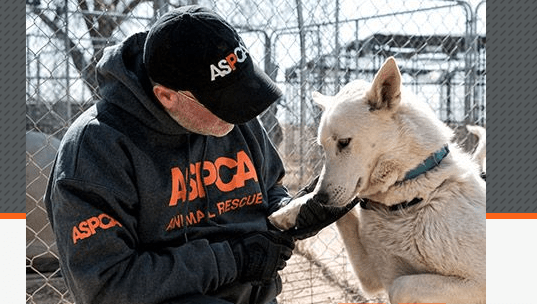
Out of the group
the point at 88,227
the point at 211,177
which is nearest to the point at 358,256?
the point at 211,177

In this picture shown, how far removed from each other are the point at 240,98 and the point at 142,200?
0.43 meters

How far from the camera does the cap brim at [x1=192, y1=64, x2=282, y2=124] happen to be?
4.87ft

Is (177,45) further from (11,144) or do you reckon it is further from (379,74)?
(379,74)

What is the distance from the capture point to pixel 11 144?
1.68m

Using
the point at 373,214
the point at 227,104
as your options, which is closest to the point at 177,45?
the point at 227,104

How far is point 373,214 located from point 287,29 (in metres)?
1.60

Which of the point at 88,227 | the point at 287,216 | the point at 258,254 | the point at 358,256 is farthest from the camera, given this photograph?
the point at 358,256

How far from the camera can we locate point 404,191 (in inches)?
79.2

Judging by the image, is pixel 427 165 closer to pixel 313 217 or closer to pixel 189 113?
pixel 313 217

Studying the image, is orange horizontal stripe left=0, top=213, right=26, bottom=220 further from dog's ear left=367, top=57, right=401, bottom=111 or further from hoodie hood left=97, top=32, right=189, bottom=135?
dog's ear left=367, top=57, right=401, bottom=111

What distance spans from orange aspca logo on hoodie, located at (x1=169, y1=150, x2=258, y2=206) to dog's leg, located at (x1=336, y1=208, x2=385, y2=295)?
0.60 m

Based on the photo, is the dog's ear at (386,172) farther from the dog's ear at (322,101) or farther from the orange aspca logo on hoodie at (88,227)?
the orange aspca logo on hoodie at (88,227)

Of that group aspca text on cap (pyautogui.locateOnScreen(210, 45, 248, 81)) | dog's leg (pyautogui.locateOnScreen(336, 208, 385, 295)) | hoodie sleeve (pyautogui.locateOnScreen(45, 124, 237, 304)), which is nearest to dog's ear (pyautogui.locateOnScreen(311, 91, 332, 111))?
dog's leg (pyautogui.locateOnScreen(336, 208, 385, 295))

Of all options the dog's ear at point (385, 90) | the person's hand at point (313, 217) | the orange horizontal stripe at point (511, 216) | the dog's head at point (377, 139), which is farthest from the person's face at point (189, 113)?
the orange horizontal stripe at point (511, 216)
